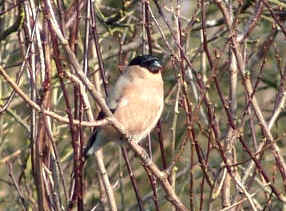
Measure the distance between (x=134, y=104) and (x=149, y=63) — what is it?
0.30 meters

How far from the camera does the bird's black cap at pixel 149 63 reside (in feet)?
14.4

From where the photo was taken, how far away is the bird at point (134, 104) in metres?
4.37

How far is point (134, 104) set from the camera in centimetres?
439

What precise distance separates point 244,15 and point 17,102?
1.99 meters

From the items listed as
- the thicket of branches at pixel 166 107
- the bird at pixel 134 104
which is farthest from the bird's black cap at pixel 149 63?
the thicket of branches at pixel 166 107

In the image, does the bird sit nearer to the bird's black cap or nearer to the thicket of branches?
the bird's black cap

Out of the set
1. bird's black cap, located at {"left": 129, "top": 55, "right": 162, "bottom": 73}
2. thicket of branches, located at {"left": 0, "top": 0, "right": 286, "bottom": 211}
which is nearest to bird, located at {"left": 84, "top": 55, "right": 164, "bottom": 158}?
bird's black cap, located at {"left": 129, "top": 55, "right": 162, "bottom": 73}

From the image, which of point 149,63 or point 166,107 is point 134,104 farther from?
point 166,107

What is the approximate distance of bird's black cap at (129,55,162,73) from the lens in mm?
4390

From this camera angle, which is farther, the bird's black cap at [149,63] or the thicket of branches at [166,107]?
the bird's black cap at [149,63]

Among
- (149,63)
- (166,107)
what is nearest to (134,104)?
(149,63)

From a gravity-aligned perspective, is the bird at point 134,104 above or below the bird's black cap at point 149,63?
below

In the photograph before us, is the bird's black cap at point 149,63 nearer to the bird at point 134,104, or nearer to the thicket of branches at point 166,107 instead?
the bird at point 134,104

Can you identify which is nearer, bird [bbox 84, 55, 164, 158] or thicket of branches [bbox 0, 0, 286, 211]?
thicket of branches [bbox 0, 0, 286, 211]
